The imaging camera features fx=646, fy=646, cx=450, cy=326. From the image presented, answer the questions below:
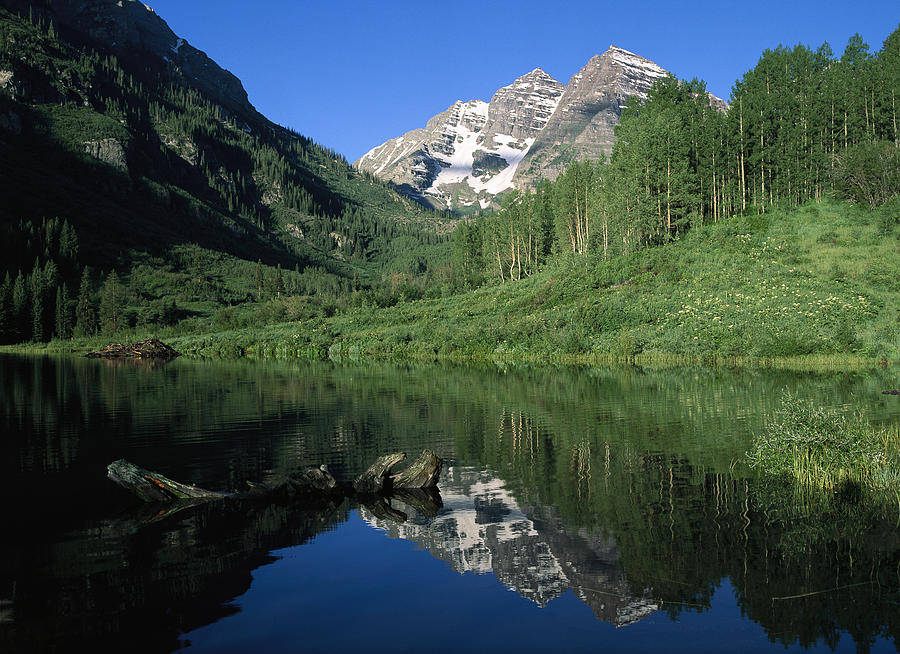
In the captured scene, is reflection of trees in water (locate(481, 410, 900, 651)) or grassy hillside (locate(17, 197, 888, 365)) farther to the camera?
grassy hillside (locate(17, 197, 888, 365))

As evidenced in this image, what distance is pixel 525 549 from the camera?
13.0 m

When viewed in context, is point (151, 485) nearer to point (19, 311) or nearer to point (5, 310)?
point (5, 310)

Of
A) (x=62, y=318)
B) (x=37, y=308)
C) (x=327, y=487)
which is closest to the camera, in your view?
(x=327, y=487)

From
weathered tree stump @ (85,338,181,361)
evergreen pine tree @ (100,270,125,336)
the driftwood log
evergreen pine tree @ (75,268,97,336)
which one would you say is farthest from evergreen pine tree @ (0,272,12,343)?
the driftwood log

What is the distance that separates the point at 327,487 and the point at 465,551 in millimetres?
5653

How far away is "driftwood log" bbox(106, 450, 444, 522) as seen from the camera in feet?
Answer: 53.7

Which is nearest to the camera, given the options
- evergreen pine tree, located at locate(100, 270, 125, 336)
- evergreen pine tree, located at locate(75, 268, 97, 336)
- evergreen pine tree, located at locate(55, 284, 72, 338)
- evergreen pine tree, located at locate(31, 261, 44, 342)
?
evergreen pine tree, located at locate(31, 261, 44, 342)

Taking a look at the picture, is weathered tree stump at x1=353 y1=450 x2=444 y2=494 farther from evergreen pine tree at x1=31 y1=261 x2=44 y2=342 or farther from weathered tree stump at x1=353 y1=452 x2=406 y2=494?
evergreen pine tree at x1=31 y1=261 x2=44 y2=342

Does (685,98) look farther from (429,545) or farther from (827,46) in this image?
(429,545)

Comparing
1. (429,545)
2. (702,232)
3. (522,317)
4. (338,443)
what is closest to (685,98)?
(702,232)

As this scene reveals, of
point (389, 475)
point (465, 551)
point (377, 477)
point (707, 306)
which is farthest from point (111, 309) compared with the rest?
point (465, 551)

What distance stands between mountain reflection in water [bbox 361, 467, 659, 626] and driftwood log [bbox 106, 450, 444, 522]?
0.57 meters

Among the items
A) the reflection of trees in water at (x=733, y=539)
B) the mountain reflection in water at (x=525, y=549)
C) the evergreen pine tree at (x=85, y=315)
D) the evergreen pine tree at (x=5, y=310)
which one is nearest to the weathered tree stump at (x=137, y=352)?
the evergreen pine tree at (x=85, y=315)

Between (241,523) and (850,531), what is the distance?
13.0 metres
